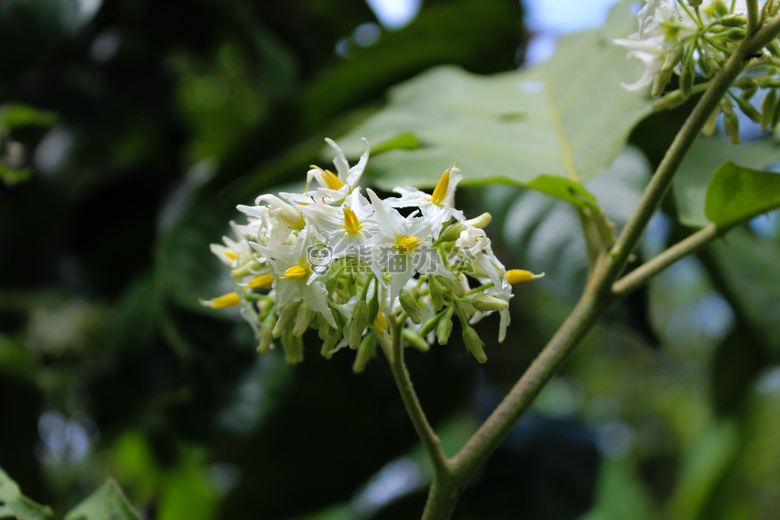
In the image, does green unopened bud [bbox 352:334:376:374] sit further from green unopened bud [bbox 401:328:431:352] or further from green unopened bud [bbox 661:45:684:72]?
green unopened bud [bbox 661:45:684:72]

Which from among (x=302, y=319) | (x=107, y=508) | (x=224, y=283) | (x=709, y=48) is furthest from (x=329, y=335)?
(x=224, y=283)

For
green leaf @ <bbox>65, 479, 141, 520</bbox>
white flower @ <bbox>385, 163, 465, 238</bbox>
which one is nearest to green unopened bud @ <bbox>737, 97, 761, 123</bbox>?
white flower @ <bbox>385, 163, 465, 238</bbox>

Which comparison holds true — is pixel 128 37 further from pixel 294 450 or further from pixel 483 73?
pixel 294 450

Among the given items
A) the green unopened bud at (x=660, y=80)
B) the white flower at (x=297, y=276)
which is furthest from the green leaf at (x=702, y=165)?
the white flower at (x=297, y=276)

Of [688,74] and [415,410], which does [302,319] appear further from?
[688,74]

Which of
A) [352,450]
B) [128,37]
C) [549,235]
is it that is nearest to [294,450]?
[352,450]

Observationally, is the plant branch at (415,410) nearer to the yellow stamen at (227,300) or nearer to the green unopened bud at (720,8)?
the yellow stamen at (227,300)
